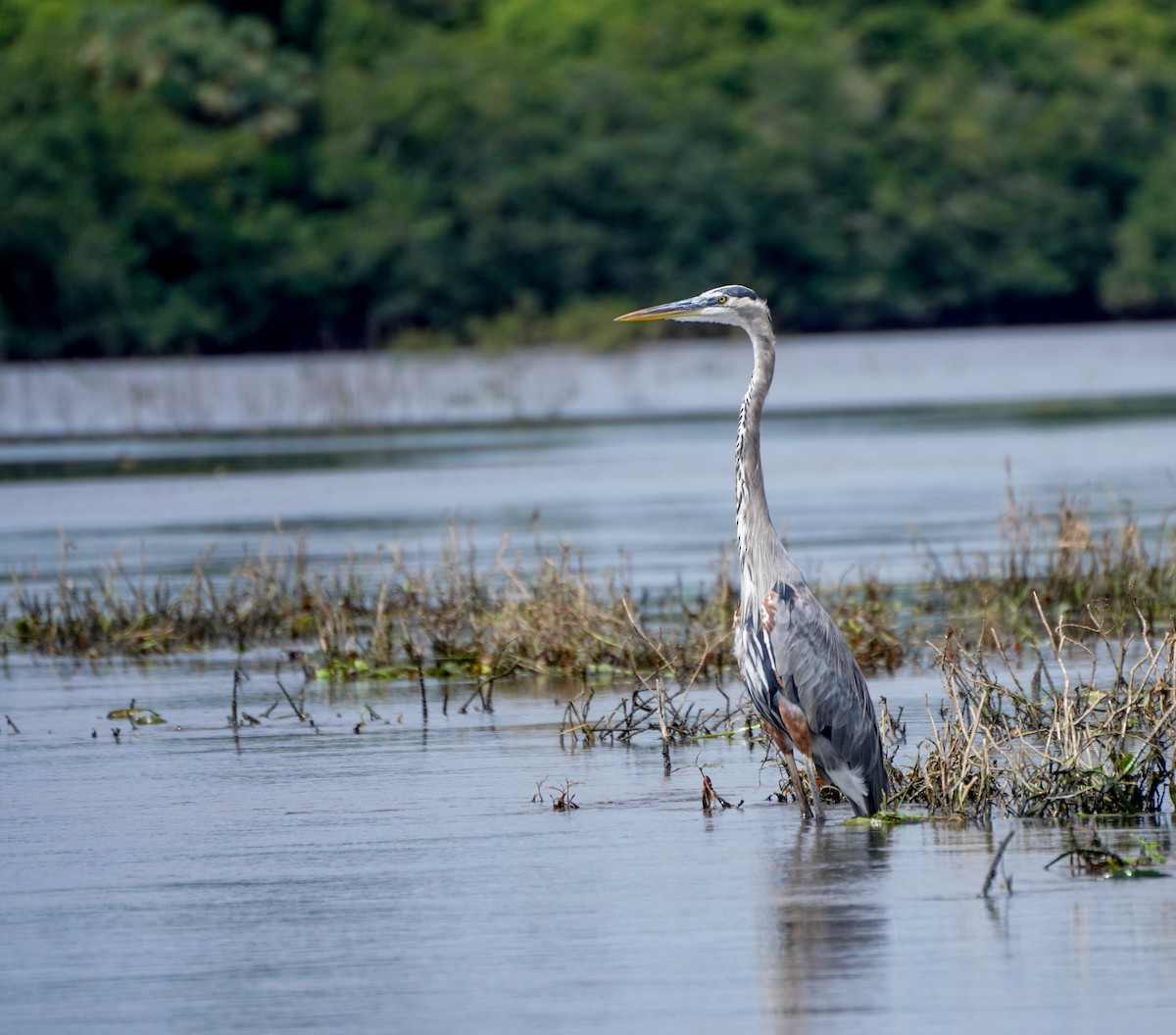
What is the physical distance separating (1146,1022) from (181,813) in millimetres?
3827

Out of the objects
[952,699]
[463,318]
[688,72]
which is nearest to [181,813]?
[952,699]

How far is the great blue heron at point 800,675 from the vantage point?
718 cm

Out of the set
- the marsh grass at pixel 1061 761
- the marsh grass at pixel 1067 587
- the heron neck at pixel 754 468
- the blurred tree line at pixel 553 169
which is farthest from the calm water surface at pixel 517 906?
the blurred tree line at pixel 553 169

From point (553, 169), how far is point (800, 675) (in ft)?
191

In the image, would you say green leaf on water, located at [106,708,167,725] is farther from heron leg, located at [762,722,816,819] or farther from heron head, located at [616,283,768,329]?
heron leg, located at [762,722,816,819]

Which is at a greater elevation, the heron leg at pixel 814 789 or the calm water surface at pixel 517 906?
the heron leg at pixel 814 789

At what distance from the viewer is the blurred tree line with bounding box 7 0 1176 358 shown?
190 feet

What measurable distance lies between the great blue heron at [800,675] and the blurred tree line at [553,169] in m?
44.2

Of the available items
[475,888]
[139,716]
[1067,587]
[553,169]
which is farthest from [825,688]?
[553,169]

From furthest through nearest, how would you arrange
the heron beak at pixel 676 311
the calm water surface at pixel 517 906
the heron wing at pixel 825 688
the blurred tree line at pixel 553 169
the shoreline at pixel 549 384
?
the blurred tree line at pixel 553 169 → the shoreline at pixel 549 384 → the heron beak at pixel 676 311 → the heron wing at pixel 825 688 → the calm water surface at pixel 517 906

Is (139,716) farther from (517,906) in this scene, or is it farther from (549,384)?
(549,384)

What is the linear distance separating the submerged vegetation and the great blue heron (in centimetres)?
25

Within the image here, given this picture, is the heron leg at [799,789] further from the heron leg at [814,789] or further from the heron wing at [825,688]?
the heron wing at [825,688]

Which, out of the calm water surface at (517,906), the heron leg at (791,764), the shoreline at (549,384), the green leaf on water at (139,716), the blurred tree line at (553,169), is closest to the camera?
the calm water surface at (517,906)
